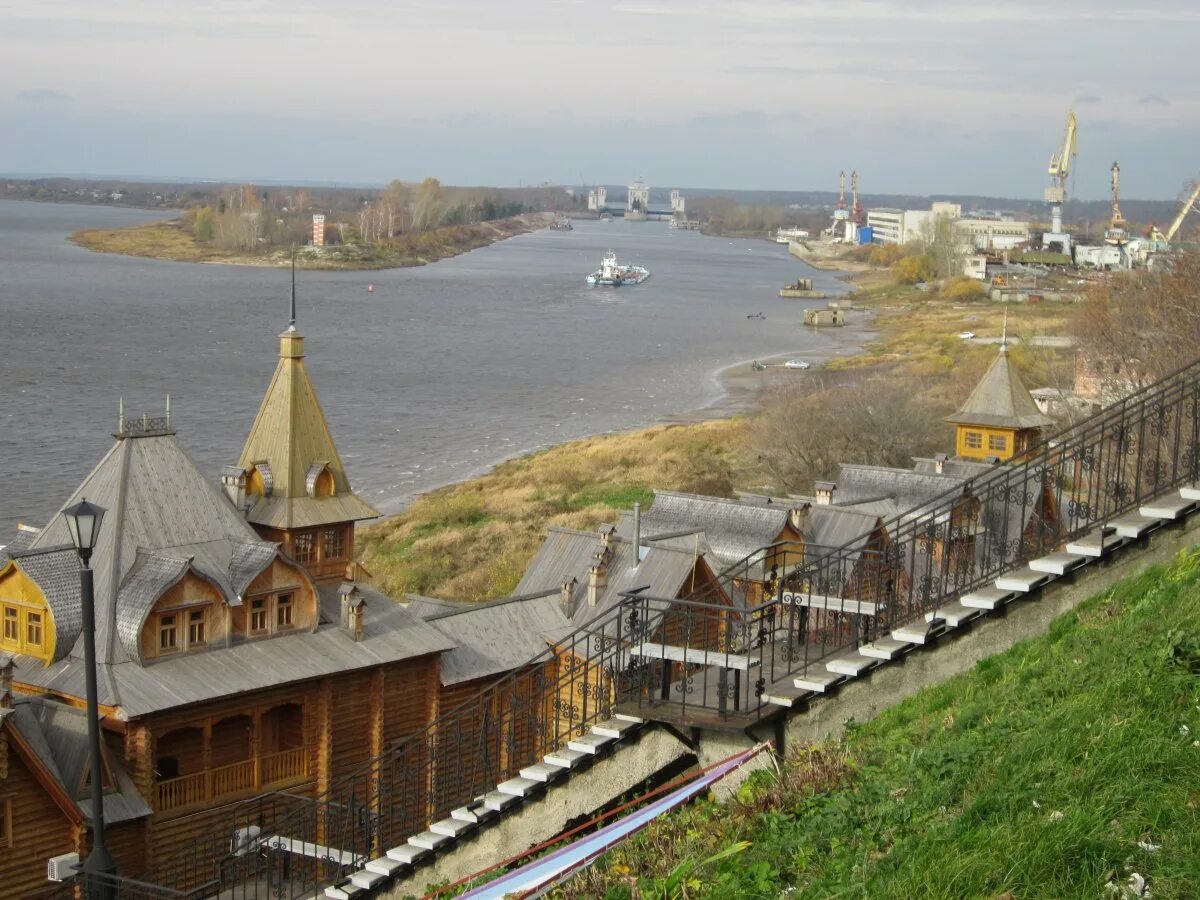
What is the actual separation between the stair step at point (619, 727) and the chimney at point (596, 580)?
11267 mm

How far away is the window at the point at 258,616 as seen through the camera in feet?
65.1

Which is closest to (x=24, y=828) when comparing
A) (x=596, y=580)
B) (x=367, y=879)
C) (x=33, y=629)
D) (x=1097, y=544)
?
(x=33, y=629)

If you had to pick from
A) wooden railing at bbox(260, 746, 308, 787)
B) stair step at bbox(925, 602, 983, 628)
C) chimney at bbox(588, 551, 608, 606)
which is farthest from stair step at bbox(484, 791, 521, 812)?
chimney at bbox(588, 551, 608, 606)

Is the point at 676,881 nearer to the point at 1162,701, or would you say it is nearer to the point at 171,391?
the point at 1162,701

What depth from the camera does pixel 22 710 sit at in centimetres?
1658

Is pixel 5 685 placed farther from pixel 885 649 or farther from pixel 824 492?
pixel 824 492

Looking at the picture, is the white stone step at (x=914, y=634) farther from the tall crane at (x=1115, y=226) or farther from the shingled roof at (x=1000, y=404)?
the tall crane at (x=1115, y=226)

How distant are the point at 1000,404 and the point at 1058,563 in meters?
26.3

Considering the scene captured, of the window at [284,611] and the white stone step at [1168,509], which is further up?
the white stone step at [1168,509]

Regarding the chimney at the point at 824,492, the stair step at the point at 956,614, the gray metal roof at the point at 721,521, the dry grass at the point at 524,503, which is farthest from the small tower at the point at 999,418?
the stair step at the point at 956,614

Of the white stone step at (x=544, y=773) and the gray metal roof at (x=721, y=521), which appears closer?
the white stone step at (x=544, y=773)

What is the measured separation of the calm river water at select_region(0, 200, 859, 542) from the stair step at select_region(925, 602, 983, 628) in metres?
19.8

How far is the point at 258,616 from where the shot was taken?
65.4ft

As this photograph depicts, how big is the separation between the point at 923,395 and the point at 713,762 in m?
45.4
